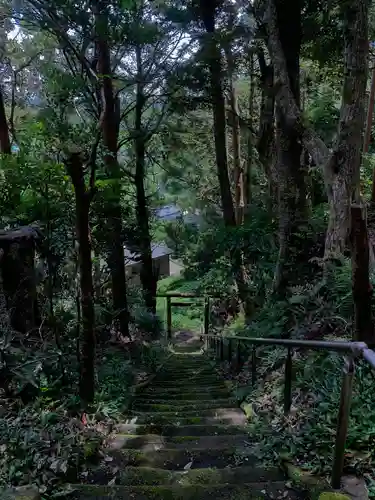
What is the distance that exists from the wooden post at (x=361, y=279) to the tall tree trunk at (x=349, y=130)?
2.66 meters

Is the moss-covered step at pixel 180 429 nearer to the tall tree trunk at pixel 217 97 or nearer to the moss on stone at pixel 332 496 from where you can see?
the moss on stone at pixel 332 496

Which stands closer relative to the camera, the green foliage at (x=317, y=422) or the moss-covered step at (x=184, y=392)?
the green foliage at (x=317, y=422)

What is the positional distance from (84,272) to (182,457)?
1650mm

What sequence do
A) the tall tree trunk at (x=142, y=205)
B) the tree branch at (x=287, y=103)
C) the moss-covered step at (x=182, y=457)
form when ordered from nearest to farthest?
the moss-covered step at (x=182, y=457), the tree branch at (x=287, y=103), the tall tree trunk at (x=142, y=205)

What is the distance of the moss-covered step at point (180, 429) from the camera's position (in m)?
3.68

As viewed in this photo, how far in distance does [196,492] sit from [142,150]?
8596mm

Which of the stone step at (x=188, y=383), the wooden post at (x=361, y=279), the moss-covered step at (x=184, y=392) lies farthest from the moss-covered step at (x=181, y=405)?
the wooden post at (x=361, y=279)

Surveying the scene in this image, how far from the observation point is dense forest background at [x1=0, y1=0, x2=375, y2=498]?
339 centimetres

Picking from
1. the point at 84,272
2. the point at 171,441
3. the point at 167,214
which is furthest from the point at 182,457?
the point at 167,214

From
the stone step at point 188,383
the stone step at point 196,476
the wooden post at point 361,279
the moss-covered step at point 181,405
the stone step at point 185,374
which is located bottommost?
the stone step at point 185,374

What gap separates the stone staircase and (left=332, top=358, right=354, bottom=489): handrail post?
0.26 m

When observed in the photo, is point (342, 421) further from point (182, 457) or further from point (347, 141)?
point (347, 141)

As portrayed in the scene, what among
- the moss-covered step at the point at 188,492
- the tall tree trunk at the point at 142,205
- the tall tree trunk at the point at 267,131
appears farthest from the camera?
the tall tree trunk at the point at 142,205

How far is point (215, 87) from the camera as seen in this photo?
9141 mm
